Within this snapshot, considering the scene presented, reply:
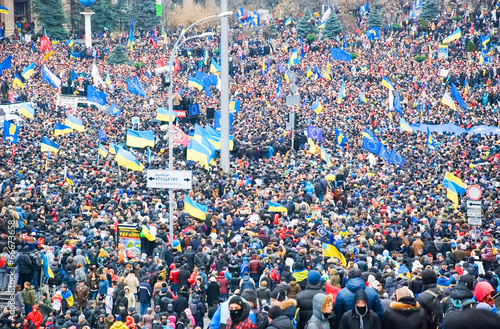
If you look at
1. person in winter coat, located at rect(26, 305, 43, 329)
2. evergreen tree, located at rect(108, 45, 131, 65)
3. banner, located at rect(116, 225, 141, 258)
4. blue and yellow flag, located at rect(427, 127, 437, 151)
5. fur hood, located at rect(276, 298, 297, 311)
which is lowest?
person in winter coat, located at rect(26, 305, 43, 329)

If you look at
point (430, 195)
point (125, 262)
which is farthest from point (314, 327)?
point (430, 195)

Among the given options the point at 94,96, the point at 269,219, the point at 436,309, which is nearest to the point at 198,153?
the point at 269,219

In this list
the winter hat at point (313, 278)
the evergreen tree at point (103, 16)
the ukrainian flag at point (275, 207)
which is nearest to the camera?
the winter hat at point (313, 278)

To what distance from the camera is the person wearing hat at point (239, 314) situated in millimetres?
8766

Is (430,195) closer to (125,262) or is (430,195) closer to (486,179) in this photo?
(486,179)

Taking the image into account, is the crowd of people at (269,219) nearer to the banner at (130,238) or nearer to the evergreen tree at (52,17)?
the banner at (130,238)

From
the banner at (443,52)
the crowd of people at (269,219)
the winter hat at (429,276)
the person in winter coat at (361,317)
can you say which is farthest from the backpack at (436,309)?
the banner at (443,52)

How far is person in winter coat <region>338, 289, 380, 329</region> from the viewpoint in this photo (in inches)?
337

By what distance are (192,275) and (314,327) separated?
720 cm

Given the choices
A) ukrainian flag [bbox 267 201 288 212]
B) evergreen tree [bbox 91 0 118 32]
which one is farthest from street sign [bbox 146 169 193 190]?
evergreen tree [bbox 91 0 118 32]

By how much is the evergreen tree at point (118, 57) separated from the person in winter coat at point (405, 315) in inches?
2032

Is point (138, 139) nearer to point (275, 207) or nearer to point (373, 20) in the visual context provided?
point (275, 207)

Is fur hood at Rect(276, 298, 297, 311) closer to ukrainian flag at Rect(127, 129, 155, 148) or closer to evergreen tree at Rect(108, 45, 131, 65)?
ukrainian flag at Rect(127, 129, 155, 148)

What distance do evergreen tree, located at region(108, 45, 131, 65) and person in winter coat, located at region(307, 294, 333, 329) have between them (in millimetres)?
51047
